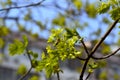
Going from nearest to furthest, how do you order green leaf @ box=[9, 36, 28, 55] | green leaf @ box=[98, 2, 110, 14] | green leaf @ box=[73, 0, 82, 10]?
green leaf @ box=[98, 2, 110, 14] → green leaf @ box=[9, 36, 28, 55] → green leaf @ box=[73, 0, 82, 10]

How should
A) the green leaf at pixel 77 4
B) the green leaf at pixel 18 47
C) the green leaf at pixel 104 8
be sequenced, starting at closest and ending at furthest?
the green leaf at pixel 104 8 < the green leaf at pixel 18 47 < the green leaf at pixel 77 4

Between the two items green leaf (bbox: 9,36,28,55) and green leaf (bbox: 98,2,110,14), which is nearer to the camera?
green leaf (bbox: 98,2,110,14)

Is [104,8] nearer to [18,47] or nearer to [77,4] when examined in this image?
[18,47]

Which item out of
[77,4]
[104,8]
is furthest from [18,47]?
[77,4]

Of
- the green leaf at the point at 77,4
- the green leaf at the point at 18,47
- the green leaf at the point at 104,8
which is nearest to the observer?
the green leaf at the point at 104,8

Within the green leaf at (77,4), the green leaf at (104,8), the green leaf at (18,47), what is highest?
the green leaf at (104,8)

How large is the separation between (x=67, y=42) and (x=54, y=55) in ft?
0.23

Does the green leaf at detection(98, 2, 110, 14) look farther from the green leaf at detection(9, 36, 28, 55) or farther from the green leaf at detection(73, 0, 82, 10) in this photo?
the green leaf at detection(73, 0, 82, 10)

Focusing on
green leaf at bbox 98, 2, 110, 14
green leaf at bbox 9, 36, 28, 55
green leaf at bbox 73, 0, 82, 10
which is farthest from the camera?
green leaf at bbox 73, 0, 82, 10

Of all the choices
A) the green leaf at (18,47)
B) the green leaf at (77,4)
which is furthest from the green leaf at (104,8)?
the green leaf at (77,4)

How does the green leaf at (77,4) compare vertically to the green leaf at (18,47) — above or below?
below

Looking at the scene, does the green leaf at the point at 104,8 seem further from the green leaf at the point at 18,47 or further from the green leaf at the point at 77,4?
the green leaf at the point at 77,4

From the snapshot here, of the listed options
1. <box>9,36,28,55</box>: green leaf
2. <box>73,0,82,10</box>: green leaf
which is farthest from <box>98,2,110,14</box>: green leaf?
<box>73,0,82,10</box>: green leaf

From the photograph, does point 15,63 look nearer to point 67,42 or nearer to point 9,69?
point 9,69
